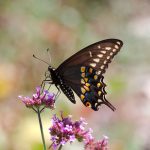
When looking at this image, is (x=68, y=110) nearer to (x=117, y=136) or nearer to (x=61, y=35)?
(x=117, y=136)

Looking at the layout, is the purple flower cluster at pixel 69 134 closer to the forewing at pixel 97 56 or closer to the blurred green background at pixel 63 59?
the forewing at pixel 97 56

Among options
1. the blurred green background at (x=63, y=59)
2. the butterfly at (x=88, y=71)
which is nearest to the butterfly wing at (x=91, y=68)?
the butterfly at (x=88, y=71)

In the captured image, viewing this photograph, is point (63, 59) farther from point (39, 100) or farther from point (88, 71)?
point (39, 100)

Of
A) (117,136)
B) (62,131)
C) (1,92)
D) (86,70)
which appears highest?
(1,92)

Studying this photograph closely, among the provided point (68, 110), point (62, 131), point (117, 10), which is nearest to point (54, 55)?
point (68, 110)

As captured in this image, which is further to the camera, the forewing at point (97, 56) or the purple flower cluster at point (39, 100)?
the forewing at point (97, 56)

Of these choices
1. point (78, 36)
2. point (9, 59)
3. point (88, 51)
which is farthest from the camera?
point (78, 36)
